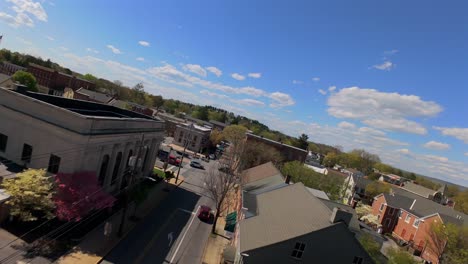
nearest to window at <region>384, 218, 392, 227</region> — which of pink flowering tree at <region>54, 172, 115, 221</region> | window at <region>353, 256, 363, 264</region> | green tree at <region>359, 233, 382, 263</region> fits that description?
green tree at <region>359, 233, 382, 263</region>

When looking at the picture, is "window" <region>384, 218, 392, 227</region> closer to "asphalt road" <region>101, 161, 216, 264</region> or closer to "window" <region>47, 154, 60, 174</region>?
"asphalt road" <region>101, 161, 216, 264</region>

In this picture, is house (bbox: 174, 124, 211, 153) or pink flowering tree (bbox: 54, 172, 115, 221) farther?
house (bbox: 174, 124, 211, 153)

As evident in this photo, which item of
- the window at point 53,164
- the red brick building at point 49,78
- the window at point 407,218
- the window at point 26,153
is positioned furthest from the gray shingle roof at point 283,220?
the red brick building at point 49,78

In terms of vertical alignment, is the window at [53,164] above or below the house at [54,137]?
below

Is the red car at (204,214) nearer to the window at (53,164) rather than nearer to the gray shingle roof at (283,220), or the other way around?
the gray shingle roof at (283,220)

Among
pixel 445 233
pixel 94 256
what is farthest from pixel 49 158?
pixel 445 233

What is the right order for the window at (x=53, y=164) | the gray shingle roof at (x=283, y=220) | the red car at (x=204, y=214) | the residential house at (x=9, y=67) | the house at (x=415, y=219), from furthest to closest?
the residential house at (x=9, y=67) → the house at (x=415, y=219) → the red car at (x=204, y=214) → the window at (x=53, y=164) → the gray shingle roof at (x=283, y=220)

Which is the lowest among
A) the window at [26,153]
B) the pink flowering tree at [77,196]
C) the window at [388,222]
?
the window at [388,222]
